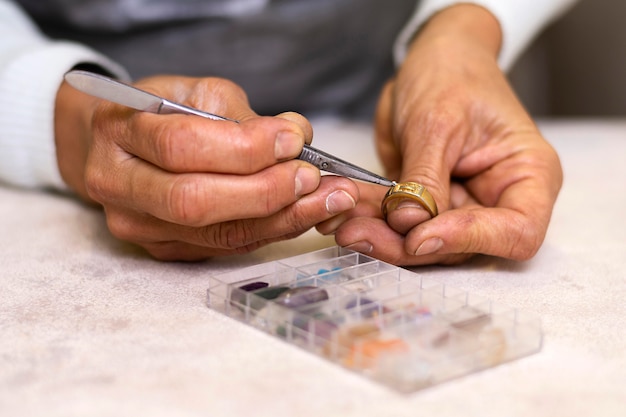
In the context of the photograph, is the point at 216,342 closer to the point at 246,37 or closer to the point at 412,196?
the point at 412,196

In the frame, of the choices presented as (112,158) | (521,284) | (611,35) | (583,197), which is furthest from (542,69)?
(112,158)

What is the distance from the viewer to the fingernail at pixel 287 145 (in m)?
0.60

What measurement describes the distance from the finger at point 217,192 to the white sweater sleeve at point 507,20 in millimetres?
581

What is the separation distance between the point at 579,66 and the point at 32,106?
153cm

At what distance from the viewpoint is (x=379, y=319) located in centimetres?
54

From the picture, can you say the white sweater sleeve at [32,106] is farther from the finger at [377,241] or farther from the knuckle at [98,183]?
the finger at [377,241]

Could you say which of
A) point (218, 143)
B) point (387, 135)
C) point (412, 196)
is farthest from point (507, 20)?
point (218, 143)

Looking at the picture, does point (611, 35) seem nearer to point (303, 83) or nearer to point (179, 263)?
point (303, 83)

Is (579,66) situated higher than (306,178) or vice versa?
(579,66)

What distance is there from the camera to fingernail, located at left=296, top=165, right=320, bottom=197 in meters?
0.62

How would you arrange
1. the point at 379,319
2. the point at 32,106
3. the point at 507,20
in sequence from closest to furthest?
1. the point at 379,319
2. the point at 32,106
3. the point at 507,20

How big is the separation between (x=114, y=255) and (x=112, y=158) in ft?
0.44

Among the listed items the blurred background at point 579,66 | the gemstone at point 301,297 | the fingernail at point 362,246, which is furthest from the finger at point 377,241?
the blurred background at point 579,66

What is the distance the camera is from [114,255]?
2.49ft
